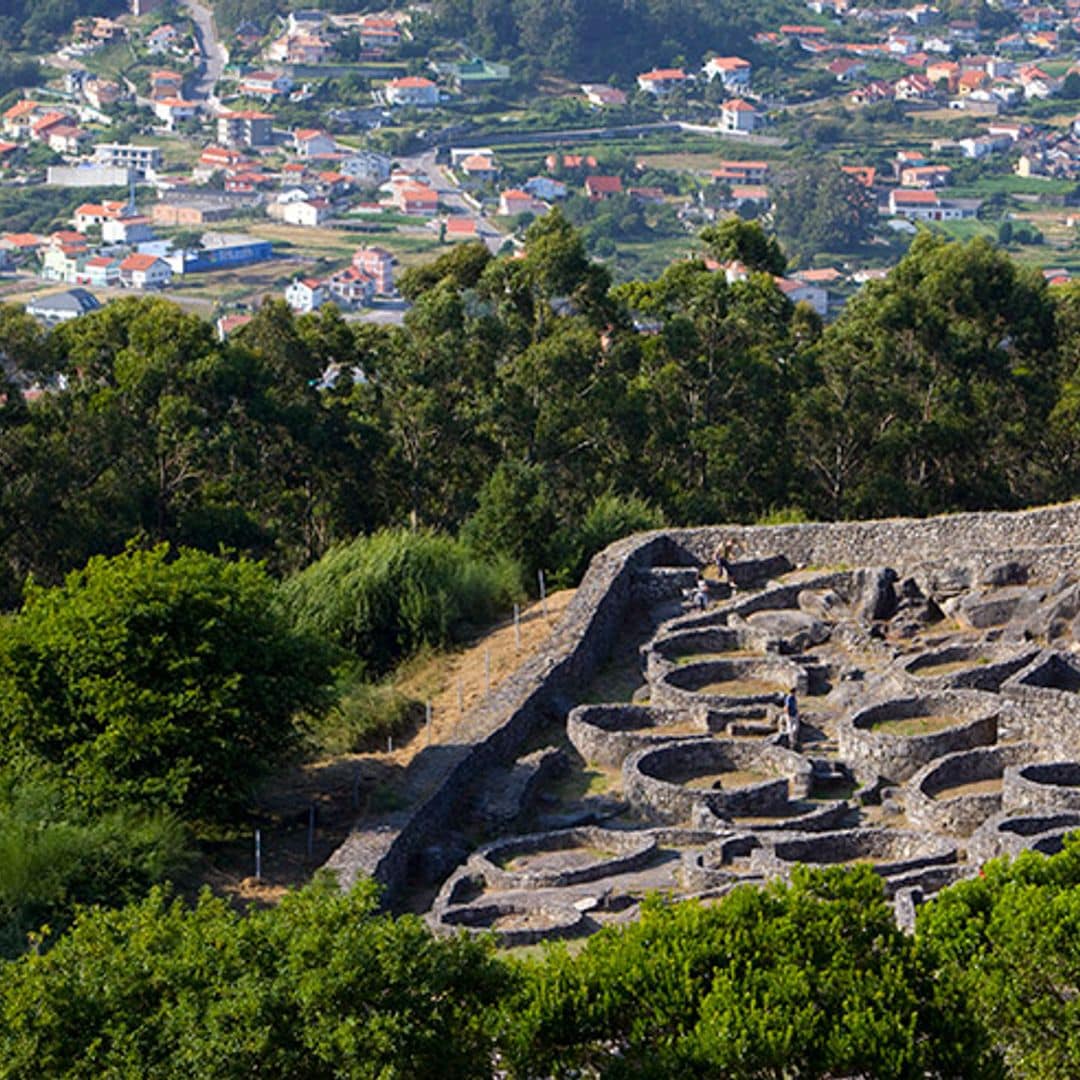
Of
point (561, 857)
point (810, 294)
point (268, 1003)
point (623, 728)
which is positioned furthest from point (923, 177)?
point (268, 1003)

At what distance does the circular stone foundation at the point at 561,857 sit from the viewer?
32.4 metres

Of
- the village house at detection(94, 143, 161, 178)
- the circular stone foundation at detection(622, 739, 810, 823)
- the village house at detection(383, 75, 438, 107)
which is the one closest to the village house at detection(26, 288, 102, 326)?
the village house at detection(94, 143, 161, 178)

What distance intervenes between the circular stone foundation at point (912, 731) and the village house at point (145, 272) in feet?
367

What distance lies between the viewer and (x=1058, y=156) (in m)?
187

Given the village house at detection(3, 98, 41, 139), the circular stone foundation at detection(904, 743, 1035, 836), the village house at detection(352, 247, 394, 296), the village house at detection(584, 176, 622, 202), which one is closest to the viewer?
the circular stone foundation at detection(904, 743, 1035, 836)

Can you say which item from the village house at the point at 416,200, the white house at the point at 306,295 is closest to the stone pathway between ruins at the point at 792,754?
the white house at the point at 306,295

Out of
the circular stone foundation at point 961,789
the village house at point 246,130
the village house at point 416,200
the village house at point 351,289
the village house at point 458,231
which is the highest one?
the circular stone foundation at point 961,789

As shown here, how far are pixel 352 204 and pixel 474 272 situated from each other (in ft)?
370

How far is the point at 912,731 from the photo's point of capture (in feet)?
120

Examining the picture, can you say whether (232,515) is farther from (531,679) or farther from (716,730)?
(716,730)

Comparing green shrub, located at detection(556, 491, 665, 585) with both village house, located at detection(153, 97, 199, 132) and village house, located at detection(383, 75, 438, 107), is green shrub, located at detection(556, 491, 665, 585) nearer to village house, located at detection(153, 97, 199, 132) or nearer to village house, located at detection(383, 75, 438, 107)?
village house, located at detection(153, 97, 199, 132)

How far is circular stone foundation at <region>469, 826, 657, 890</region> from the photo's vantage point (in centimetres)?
3238

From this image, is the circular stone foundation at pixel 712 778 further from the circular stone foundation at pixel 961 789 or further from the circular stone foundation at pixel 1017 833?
the circular stone foundation at pixel 1017 833

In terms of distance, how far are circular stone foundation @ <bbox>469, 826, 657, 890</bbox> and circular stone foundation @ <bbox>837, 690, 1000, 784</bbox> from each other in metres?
3.99
